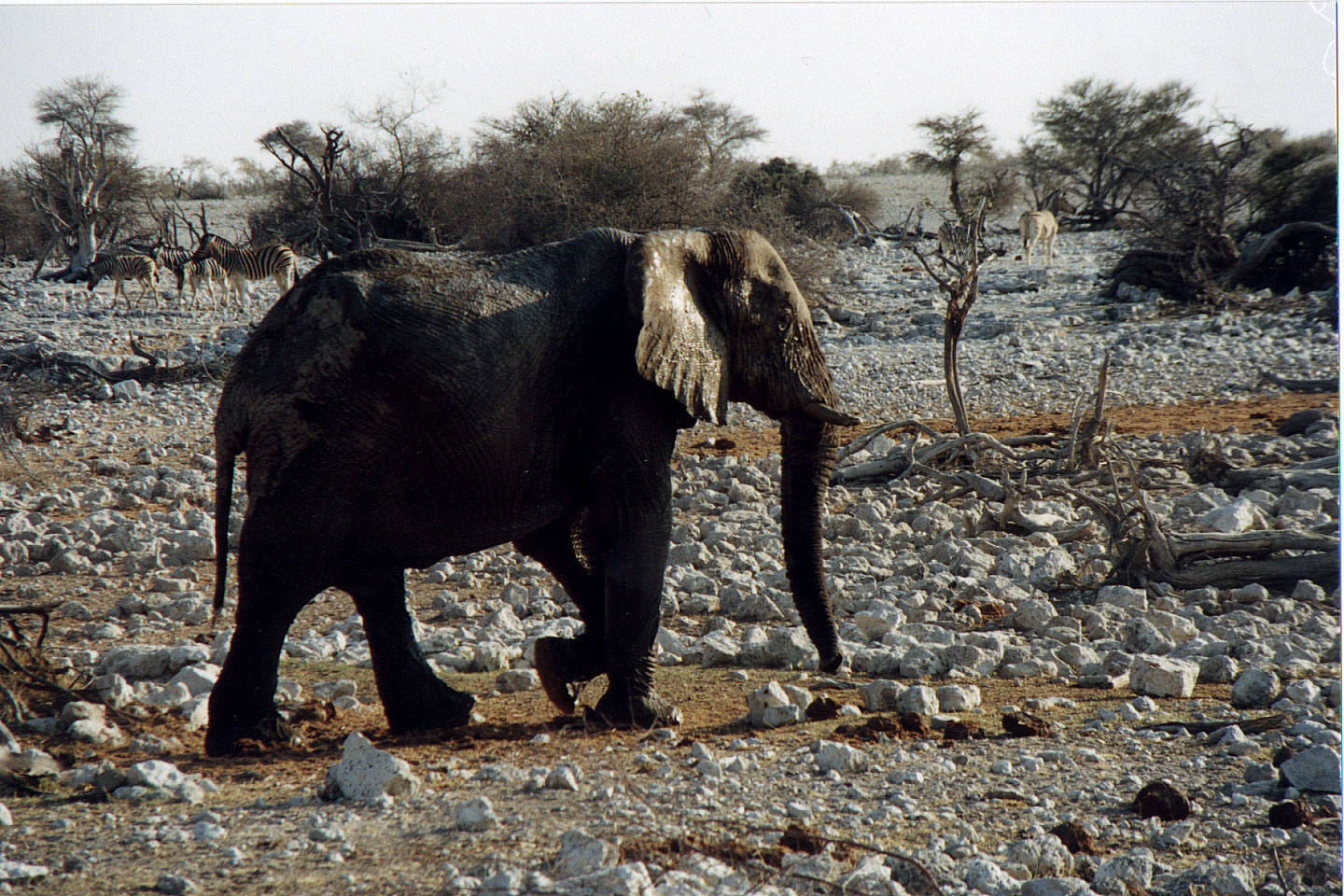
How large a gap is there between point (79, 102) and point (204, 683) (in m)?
12.7

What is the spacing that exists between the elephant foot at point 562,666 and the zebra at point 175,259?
1594 cm

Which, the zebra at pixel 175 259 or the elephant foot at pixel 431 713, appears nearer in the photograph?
the elephant foot at pixel 431 713

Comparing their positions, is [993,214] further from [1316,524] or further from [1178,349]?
[1316,524]

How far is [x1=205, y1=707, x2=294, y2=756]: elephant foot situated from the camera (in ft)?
11.4

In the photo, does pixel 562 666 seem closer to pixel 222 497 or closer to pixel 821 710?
pixel 821 710

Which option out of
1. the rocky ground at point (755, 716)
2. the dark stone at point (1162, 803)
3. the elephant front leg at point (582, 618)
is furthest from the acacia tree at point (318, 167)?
the dark stone at point (1162, 803)

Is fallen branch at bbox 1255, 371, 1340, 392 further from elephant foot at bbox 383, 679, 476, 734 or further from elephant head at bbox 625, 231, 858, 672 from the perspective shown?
elephant foot at bbox 383, 679, 476, 734

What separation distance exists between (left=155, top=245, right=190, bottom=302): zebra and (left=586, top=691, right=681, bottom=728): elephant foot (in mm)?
16219

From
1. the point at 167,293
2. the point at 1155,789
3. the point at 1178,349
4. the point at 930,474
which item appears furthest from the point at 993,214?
the point at 1155,789

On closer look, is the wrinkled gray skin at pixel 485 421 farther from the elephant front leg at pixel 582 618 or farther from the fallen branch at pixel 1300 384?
the fallen branch at pixel 1300 384

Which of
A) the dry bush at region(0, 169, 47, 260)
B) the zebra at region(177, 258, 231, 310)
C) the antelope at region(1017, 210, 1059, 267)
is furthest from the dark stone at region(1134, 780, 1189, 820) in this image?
the dry bush at region(0, 169, 47, 260)

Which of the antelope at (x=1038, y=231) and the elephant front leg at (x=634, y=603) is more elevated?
the antelope at (x=1038, y=231)

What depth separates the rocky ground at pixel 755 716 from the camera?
2588 mm

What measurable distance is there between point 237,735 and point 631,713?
1236 mm
